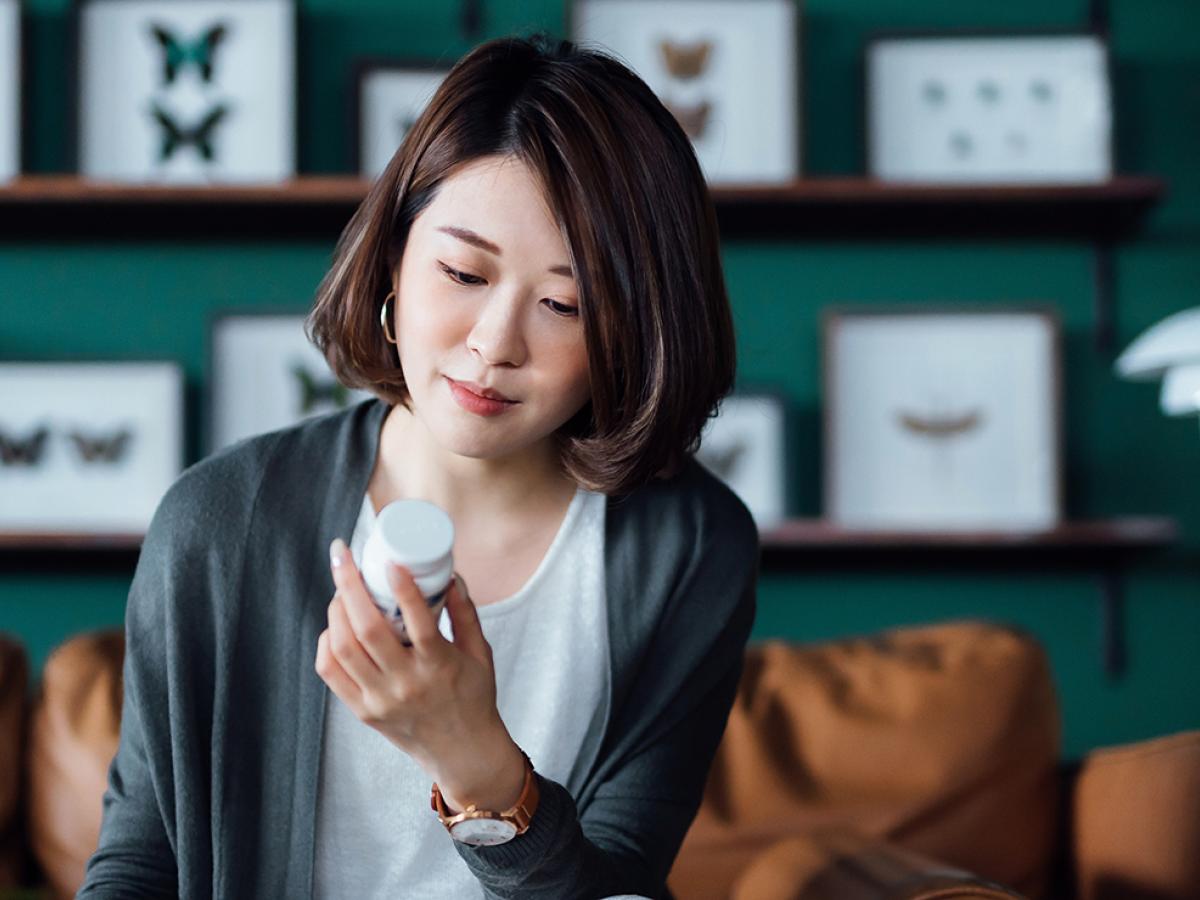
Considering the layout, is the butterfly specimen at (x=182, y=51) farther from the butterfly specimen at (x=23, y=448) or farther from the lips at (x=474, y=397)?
the lips at (x=474, y=397)

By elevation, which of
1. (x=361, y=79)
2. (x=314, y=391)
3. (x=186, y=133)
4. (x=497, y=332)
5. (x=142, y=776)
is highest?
(x=361, y=79)

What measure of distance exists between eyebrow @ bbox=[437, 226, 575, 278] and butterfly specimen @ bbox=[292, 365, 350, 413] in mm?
1405

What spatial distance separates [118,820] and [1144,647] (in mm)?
1941

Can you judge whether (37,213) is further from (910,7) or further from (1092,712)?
(1092,712)

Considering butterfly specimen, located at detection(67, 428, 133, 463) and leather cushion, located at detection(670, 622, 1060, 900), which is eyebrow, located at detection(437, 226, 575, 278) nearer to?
leather cushion, located at detection(670, 622, 1060, 900)

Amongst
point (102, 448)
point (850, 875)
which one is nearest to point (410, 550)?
point (850, 875)

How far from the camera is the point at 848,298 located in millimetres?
2516

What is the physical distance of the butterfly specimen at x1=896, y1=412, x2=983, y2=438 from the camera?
2.42m

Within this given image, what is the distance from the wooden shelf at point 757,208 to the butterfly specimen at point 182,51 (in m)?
0.26

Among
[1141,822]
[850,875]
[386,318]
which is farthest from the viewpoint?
[1141,822]

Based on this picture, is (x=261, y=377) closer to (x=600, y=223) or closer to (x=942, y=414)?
(x=942, y=414)

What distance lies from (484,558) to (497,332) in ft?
1.02

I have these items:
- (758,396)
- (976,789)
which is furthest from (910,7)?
(976,789)

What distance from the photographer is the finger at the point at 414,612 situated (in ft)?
2.71
